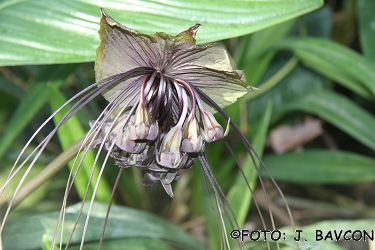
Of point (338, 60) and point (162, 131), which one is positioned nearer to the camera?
point (162, 131)

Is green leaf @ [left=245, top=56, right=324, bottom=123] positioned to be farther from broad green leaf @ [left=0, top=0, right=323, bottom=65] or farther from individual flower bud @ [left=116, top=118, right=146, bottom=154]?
individual flower bud @ [left=116, top=118, right=146, bottom=154]

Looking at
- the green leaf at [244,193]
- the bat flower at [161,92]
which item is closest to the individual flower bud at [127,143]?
the bat flower at [161,92]

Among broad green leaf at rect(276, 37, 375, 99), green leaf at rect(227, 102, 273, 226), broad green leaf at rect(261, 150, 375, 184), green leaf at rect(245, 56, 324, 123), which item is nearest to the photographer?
green leaf at rect(227, 102, 273, 226)

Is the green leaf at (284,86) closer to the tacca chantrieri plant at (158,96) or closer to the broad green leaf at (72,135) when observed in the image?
the broad green leaf at (72,135)

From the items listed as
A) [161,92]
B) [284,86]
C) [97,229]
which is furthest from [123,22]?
[284,86]

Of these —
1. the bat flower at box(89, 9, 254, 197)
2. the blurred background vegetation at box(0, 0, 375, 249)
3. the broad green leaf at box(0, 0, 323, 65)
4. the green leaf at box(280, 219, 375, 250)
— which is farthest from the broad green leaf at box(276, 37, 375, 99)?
the bat flower at box(89, 9, 254, 197)

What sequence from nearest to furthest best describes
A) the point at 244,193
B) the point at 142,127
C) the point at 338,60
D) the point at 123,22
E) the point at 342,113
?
the point at 142,127 → the point at 123,22 → the point at 244,193 → the point at 338,60 → the point at 342,113

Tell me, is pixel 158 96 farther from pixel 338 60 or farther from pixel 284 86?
pixel 284 86
